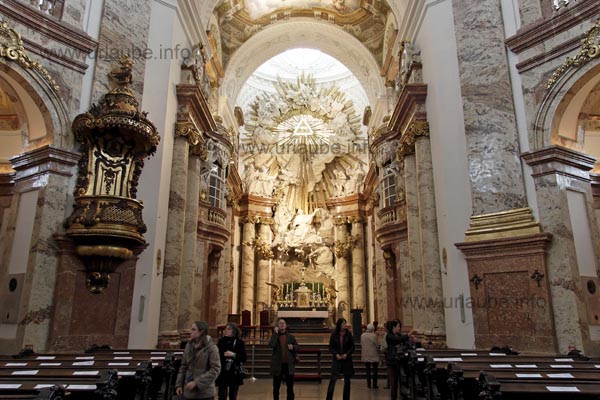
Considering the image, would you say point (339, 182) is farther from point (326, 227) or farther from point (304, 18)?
point (304, 18)

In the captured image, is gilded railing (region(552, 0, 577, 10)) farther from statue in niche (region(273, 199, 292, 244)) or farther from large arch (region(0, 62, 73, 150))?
statue in niche (region(273, 199, 292, 244))

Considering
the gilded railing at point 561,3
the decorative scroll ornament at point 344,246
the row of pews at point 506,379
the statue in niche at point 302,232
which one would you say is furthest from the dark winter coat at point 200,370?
the statue in niche at point 302,232

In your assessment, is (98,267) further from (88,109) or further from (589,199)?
(589,199)

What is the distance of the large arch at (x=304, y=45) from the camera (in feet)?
57.3

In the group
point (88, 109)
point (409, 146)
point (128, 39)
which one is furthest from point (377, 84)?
point (88, 109)

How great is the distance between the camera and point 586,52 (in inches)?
311

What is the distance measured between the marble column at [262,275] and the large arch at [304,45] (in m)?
6.66

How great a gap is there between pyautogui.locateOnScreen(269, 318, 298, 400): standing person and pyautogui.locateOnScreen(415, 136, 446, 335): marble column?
414 centimetres

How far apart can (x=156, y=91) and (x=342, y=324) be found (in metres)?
6.47

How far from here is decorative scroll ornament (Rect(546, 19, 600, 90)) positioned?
305 inches

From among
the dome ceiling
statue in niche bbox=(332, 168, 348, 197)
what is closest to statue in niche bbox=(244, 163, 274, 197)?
statue in niche bbox=(332, 168, 348, 197)

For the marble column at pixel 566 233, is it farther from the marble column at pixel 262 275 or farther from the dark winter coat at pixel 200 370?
the marble column at pixel 262 275

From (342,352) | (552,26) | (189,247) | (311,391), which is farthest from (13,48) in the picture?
(552,26)

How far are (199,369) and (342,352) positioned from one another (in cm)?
312
